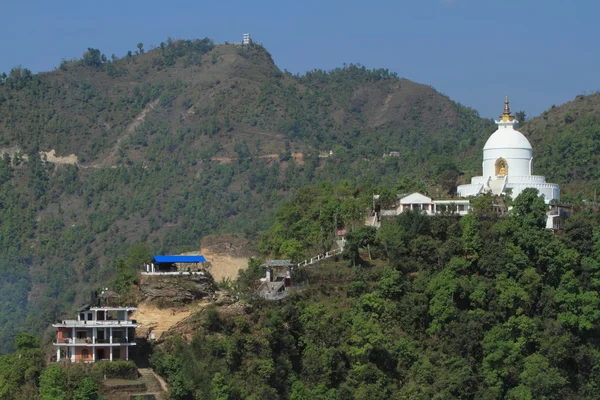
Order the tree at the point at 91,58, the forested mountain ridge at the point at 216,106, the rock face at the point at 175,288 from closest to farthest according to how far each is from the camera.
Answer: the rock face at the point at 175,288
the forested mountain ridge at the point at 216,106
the tree at the point at 91,58

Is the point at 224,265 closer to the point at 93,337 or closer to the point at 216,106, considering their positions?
the point at 93,337

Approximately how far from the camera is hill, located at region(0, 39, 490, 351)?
92.3 meters

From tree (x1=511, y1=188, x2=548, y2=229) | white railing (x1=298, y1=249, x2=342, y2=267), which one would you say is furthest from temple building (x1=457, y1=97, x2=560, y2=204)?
white railing (x1=298, y1=249, x2=342, y2=267)

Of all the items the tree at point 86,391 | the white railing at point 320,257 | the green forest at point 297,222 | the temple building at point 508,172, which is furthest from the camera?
the temple building at point 508,172

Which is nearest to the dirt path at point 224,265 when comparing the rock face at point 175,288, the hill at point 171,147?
the hill at point 171,147

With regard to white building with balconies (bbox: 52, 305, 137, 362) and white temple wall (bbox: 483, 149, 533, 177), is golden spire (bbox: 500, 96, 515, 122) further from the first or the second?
white building with balconies (bbox: 52, 305, 137, 362)

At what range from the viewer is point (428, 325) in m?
48.9

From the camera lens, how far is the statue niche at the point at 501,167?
5688 cm

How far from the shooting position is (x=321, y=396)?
4481cm

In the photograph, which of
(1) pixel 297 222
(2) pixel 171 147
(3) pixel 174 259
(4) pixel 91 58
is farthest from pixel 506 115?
(4) pixel 91 58

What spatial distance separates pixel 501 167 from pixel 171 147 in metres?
55.1

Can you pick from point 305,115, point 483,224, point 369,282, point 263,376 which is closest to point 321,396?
point 263,376

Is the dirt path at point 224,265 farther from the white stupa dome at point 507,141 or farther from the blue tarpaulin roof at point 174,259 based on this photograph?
the white stupa dome at point 507,141

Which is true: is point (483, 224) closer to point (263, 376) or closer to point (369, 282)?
point (369, 282)
